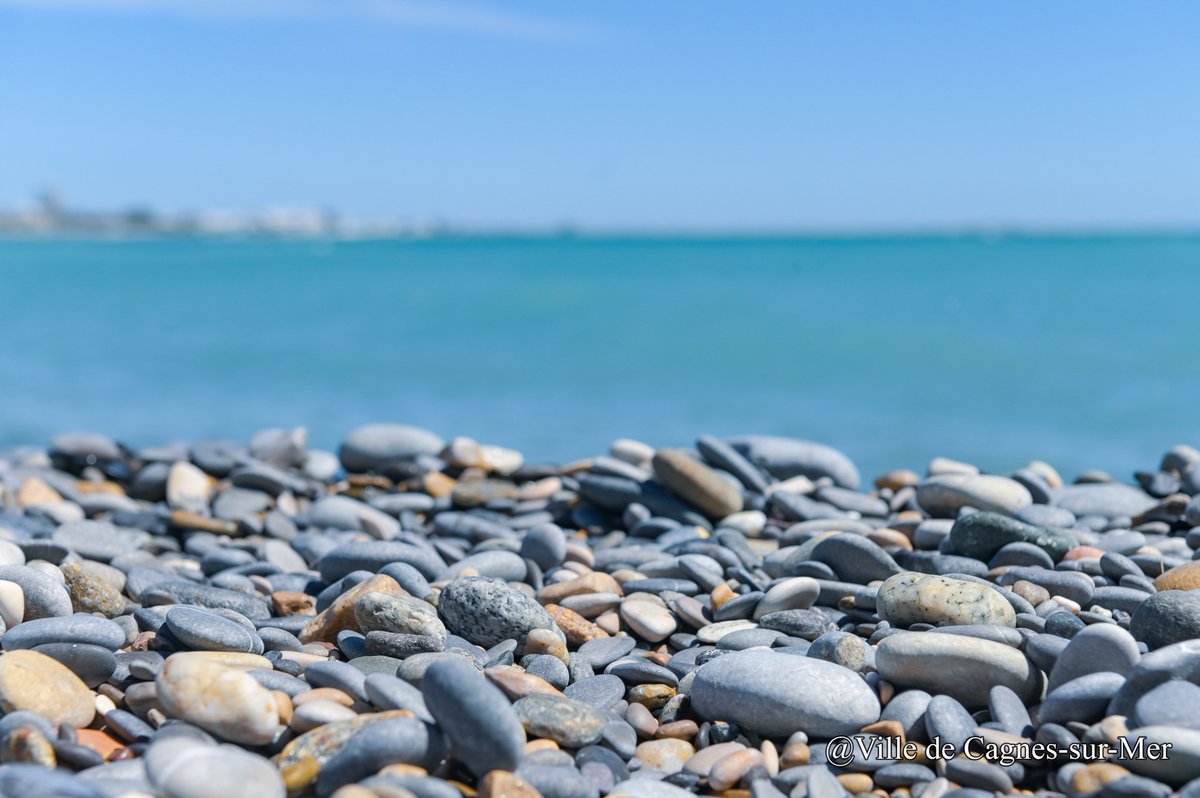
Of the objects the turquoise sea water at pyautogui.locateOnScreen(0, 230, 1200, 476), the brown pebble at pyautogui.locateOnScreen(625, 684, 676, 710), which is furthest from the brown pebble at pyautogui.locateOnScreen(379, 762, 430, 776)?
the turquoise sea water at pyautogui.locateOnScreen(0, 230, 1200, 476)

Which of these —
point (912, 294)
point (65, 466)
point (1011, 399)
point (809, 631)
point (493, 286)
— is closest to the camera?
point (809, 631)

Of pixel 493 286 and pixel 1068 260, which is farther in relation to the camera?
pixel 1068 260

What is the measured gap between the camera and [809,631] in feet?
10.2

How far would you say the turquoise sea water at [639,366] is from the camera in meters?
11.1

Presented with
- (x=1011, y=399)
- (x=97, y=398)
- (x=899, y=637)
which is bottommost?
(x=97, y=398)

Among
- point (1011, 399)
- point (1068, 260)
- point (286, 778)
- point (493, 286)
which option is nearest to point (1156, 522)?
point (286, 778)

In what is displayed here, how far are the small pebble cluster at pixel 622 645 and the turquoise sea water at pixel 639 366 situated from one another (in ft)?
17.0

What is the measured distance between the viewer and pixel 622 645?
3178 mm

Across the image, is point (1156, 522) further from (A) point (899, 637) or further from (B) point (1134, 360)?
(B) point (1134, 360)

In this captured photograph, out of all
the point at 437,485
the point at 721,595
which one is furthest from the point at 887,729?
the point at 437,485

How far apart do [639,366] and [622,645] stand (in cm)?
1317

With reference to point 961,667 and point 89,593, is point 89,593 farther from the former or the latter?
point 961,667

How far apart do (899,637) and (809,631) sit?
458 millimetres

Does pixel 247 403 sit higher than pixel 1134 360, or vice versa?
pixel 1134 360
